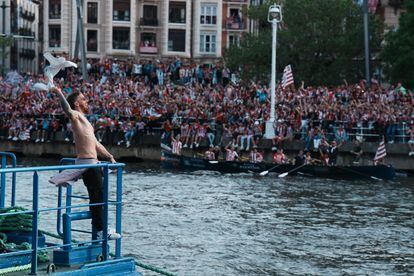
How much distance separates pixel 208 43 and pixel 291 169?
60.7 meters

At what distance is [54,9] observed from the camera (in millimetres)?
109500

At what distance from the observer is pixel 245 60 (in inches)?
3164

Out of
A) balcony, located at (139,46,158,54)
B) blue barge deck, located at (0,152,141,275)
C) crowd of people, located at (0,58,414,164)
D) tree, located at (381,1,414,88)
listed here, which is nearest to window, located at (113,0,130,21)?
balcony, located at (139,46,158,54)

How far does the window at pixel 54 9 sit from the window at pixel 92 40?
141 inches

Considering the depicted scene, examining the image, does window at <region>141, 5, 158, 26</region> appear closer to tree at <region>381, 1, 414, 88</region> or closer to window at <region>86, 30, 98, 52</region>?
window at <region>86, 30, 98, 52</region>

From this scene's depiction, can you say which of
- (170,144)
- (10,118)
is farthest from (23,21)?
(170,144)

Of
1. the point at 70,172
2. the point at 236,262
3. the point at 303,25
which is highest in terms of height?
the point at 303,25

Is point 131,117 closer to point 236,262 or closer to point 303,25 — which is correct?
point 303,25

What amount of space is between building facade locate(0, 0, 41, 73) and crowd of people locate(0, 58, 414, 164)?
40.0m

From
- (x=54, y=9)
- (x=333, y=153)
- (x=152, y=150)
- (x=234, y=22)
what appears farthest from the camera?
(x=234, y=22)

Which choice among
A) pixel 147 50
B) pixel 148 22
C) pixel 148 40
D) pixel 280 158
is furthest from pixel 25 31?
pixel 280 158

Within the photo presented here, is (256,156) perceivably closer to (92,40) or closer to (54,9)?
(92,40)

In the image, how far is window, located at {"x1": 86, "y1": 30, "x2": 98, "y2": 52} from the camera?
10812 cm

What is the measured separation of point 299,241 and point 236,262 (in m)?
4.04
